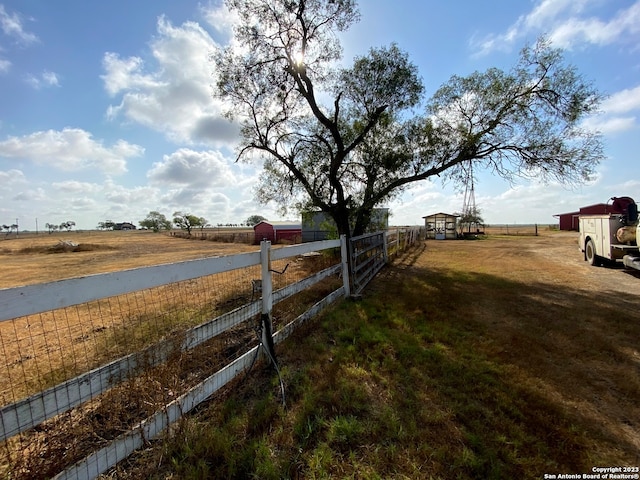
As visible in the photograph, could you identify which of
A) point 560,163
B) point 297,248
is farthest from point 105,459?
point 560,163

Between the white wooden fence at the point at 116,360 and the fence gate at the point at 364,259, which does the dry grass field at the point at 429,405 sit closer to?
the white wooden fence at the point at 116,360

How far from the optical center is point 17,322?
20.2 ft

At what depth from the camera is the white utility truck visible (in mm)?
8508

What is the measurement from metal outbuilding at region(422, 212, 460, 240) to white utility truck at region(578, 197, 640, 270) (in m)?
20.1

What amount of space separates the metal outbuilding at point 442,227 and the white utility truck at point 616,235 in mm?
20056

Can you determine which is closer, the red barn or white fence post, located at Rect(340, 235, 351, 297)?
white fence post, located at Rect(340, 235, 351, 297)

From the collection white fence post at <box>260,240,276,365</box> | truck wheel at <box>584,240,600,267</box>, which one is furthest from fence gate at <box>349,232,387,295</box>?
truck wheel at <box>584,240,600,267</box>

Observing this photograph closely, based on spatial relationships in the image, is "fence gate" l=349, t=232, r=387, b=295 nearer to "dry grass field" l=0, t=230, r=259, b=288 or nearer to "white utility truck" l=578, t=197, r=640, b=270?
"white utility truck" l=578, t=197, r=640, b=270

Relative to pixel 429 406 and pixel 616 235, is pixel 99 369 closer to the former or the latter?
pixel 429 406

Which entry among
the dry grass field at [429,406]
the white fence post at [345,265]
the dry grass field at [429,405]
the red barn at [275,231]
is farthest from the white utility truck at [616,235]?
the red barn at [275,231]

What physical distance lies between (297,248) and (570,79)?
11428 mm

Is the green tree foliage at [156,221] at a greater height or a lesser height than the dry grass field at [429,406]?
greater

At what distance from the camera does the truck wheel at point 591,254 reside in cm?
1051

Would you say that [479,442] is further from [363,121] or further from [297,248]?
[363,121]
